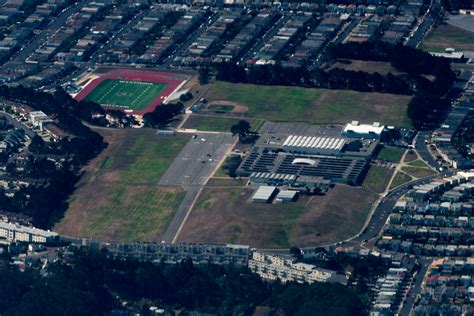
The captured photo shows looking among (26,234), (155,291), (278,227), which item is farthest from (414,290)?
(26,234)

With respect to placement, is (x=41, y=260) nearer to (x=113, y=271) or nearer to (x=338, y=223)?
(x=113, y=271)

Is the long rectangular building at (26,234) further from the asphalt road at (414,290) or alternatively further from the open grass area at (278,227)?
the asphalt road at (414,290)

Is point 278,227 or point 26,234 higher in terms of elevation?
point 26,234

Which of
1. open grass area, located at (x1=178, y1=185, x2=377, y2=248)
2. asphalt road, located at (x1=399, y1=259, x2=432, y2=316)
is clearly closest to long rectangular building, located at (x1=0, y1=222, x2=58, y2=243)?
open grass area, located at (x1=178, y1=185, x2=377, y2=248)

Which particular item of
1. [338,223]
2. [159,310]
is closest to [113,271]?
[159,310]

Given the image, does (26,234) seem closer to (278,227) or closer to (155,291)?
(155,291)

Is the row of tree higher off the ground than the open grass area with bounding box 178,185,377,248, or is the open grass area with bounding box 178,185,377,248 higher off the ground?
the row of tree

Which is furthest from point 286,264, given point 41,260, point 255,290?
point 41,260

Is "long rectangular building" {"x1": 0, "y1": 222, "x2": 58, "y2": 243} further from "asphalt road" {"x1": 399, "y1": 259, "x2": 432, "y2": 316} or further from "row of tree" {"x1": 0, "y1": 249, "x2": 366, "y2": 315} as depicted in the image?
"asphalt road" {"x1": 399, "y1": 259, "x2": 432, "y2": 316}

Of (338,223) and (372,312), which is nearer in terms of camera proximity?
(372,312)
